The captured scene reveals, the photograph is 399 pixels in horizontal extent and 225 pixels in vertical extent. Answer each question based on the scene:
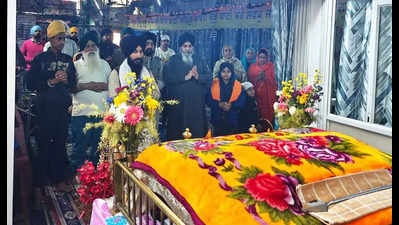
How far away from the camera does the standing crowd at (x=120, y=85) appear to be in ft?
11.6

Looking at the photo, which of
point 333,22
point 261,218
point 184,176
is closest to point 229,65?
point 333,22

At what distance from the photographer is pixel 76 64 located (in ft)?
12.0

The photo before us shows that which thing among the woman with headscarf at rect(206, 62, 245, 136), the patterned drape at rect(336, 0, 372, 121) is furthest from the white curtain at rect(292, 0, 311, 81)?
the woman with headscarf at rect(206, 62, 245, 136)

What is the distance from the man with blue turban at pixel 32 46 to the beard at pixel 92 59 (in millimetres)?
434

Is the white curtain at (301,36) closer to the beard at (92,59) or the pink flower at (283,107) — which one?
the pink flower at (283,107)

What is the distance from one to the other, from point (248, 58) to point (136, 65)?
1.37 m

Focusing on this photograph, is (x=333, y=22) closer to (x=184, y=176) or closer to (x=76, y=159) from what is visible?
(x=184, y=176)

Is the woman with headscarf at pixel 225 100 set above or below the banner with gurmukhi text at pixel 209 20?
below

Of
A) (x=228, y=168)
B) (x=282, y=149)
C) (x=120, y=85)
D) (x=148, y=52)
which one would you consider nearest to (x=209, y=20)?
(x=148, y=52)

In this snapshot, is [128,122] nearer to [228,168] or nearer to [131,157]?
[131,157]

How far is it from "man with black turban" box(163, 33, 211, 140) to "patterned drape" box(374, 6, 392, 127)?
181cm

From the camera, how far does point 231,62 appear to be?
4.36 metres

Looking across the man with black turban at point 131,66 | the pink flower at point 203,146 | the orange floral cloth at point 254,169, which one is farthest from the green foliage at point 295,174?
the man with black turban at point 131,66

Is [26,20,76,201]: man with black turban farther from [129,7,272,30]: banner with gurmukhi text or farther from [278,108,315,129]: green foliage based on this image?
[278,108,315,129]: green foliage
